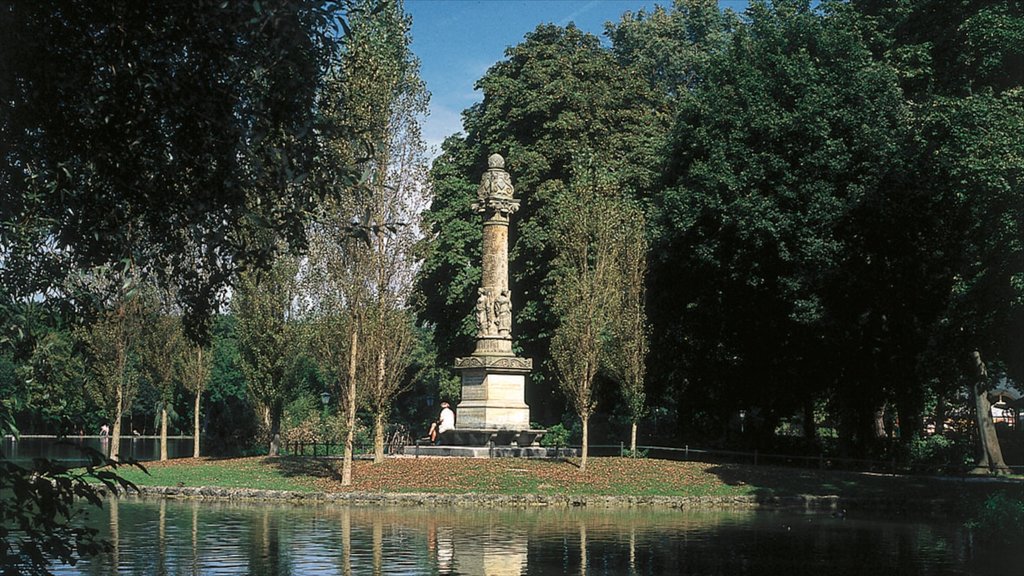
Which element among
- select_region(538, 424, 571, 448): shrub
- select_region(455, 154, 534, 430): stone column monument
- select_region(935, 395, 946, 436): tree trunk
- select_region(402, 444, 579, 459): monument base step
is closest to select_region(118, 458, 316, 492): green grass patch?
select_region(402, 444, 579, 459): monument base step

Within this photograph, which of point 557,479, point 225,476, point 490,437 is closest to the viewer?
point 557,479

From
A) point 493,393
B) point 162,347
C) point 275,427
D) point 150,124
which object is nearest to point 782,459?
point 493,393

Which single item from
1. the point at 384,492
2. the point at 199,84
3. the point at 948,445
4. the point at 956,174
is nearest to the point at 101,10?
the point at 199,84

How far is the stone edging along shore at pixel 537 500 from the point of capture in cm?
2884

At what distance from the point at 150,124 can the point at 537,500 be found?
21.2m

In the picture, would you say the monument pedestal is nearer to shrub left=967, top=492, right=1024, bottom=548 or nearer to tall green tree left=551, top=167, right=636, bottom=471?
tall green tree left=551, top=167, right=636, bottom=471

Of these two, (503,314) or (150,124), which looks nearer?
(150,124)

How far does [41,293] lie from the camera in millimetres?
10414

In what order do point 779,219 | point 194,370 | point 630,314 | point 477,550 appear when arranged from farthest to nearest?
point 194,370 → point 630,314 → point 779,219 → point 477,550

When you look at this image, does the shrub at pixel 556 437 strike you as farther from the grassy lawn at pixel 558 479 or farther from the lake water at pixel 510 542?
the lake water at pixel 510 542

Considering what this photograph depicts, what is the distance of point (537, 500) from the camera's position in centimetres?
A: 2912

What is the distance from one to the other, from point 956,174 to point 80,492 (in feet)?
82.5

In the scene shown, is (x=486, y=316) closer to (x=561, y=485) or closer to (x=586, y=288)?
(x=586, y=288)

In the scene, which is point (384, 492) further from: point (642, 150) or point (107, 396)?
point (642, 150)
